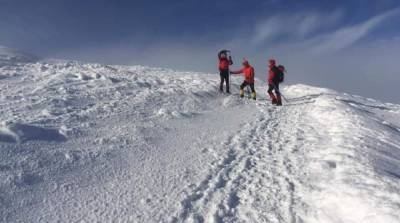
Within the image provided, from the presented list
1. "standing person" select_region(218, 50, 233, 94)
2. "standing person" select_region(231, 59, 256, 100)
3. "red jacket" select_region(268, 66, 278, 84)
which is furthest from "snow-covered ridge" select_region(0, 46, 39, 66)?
"red jacket" select_region(268, 66, 278, 84)

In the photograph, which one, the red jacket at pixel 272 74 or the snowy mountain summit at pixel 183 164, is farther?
the red jacket at pixel 272 74

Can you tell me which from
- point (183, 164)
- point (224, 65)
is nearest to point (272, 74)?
point (224, 65)

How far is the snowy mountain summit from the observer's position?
561cm

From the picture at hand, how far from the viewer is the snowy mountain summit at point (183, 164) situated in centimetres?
561

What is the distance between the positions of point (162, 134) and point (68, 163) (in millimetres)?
3069

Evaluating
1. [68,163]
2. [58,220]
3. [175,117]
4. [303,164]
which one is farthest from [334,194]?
[175,117]

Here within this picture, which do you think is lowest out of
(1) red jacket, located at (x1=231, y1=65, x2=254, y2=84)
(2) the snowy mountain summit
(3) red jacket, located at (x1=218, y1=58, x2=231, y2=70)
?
(2) the snowy mountain summit

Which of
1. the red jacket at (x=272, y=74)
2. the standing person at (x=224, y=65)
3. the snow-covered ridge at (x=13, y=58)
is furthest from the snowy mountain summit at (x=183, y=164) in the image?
the snow-covered ridge at (x=13, y=58)

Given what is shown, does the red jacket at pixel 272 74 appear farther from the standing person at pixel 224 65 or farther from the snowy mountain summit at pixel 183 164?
the snowy mountain summit at pixel 183 164

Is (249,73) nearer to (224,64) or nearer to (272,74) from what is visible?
(272,74)

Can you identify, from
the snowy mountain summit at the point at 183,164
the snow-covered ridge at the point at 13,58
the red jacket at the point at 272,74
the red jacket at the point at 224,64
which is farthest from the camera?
the snow-covered ridge at the point at 13,58

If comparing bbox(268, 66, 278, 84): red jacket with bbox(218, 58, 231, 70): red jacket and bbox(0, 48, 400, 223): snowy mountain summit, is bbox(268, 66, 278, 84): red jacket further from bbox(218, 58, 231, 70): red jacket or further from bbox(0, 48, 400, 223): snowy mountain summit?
bbox(0, 48, 400, 223): snowy mountain summit

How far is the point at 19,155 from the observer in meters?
6.95

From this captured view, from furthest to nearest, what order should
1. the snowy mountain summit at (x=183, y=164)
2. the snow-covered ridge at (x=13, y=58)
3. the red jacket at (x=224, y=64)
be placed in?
the snow-covered ridge at (x=13, y=58) < the red jacket at (x=224, y=64) < the snowy mountain summit at (x=183, y=164)
